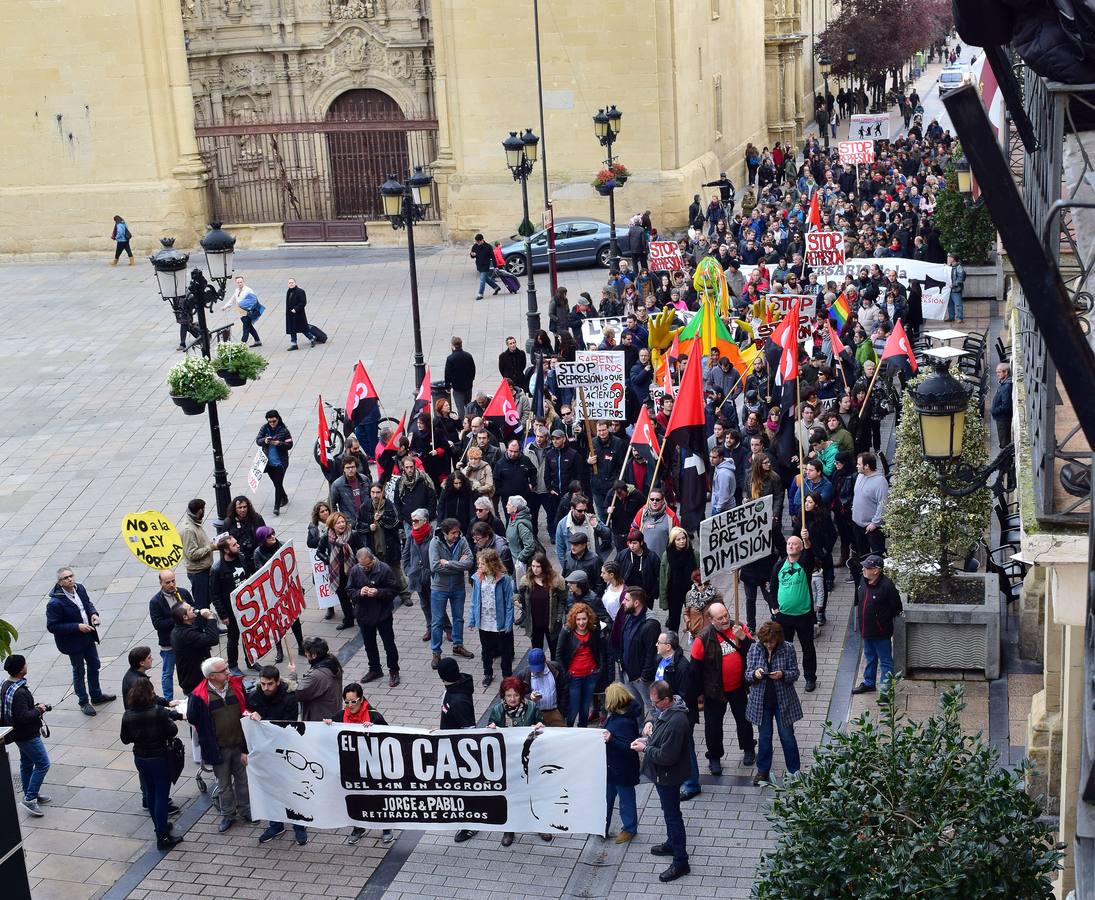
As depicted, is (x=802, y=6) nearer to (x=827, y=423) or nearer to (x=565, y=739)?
(x=827, y=423)

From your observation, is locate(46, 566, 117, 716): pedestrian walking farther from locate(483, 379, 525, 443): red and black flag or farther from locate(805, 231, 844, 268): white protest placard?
locate(805, 231, 844, 268): white protest placard

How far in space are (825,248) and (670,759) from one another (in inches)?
645

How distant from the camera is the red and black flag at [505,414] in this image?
18438 mm

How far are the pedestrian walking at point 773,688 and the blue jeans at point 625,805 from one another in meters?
1.07

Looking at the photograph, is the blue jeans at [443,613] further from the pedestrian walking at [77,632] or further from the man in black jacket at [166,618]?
the pedestrian walking at [77,632]

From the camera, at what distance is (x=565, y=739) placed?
10.8 meters

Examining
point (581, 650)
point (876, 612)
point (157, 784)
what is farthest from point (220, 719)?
point (876, 612)

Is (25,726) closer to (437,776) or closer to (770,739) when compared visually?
(437,776)

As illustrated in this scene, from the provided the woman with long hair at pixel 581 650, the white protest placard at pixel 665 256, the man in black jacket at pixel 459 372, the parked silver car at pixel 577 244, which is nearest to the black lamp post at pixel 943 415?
the woman with long hair at pixel 581 650

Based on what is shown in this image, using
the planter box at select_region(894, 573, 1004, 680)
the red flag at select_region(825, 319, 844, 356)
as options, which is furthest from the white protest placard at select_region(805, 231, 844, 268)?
the planter box at select_region(894, 573, 1004, 680)

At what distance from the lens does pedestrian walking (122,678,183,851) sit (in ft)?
36.9

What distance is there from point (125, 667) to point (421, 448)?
478cm

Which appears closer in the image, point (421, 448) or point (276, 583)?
point (276, 583)

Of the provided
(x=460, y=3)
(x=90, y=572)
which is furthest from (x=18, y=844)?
(x=460, y=3)
